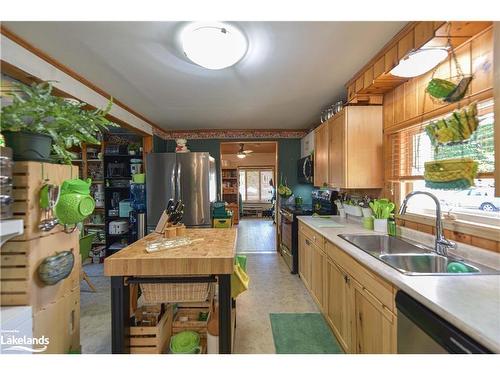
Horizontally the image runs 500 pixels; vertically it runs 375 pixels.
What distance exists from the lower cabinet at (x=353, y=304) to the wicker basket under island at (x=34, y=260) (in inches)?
58.9

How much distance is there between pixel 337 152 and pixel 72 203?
2.40 metres

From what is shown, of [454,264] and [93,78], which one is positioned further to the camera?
[93,78]

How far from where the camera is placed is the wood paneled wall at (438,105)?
1274 millimetres

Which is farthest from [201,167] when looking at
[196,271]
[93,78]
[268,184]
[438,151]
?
[268,184]

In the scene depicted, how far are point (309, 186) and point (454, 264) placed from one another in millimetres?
3201

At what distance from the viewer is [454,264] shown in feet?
4.29

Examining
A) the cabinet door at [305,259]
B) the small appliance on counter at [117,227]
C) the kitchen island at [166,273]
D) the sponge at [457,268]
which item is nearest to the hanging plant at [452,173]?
the sponge at [457,268]

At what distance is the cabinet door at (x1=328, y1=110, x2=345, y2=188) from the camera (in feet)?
7.97

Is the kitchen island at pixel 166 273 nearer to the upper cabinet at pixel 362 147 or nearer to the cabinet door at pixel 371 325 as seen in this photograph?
the cabinet door at pixel 371 325

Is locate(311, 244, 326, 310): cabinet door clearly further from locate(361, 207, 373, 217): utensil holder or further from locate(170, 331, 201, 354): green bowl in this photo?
locate(170, 331, 201, 354): green bowl

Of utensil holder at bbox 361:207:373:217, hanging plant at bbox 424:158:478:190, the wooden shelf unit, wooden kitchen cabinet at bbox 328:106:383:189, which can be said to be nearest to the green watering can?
hanging plant at bbox 424:158:478:190

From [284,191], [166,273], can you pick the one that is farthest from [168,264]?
[284,191]

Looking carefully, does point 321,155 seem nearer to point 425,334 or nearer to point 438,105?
point 438,105
